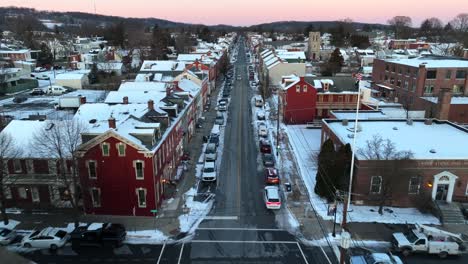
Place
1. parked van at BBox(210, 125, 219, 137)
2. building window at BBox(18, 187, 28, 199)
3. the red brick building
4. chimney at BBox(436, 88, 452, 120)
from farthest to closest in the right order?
parked van at BBox(210, 125, 219, 137)
chimney at BBox(436, 88, 452, 120)
building window at BBox(18, 187, 28, 199)
the red brick building

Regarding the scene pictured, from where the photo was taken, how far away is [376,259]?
23250 millimetres

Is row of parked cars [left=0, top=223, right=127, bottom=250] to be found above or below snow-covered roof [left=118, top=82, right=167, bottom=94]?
below

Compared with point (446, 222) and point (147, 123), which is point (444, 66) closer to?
point (446, 222)

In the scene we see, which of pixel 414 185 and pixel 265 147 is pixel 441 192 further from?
pixel 265 147

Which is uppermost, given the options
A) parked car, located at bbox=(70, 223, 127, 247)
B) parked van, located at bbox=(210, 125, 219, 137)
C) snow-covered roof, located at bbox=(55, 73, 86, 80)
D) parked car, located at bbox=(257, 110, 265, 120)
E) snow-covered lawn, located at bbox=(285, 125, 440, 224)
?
snow-covered roof, located at bbox=(55, 73, 86, 80)

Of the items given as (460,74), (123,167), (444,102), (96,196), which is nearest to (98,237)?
(96,196)

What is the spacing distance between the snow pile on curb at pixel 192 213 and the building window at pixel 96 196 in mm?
7481

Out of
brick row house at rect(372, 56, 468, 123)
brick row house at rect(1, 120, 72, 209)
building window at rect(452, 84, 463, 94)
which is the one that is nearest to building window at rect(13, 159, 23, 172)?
brick row house at rect(1, 120, 72, 209)

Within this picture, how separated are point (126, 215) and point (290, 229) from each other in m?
14.5

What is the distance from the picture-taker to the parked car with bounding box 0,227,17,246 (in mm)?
26594

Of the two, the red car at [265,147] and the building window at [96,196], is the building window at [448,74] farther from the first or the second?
the building window at [96,196]

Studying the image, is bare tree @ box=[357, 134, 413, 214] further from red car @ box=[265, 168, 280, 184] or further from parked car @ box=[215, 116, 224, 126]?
parked car @ box=[215, 116, 224, 126]

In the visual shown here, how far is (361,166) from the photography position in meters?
31.8

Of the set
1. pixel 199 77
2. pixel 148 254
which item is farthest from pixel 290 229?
pixel 199 77
